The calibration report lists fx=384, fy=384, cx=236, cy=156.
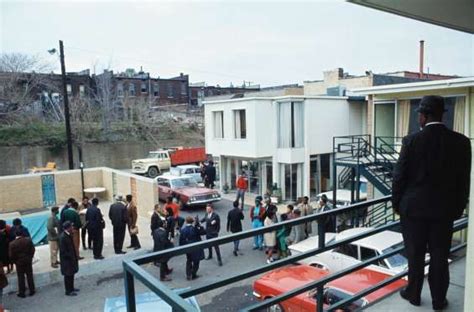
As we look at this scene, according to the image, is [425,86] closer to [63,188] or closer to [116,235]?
[116,235]

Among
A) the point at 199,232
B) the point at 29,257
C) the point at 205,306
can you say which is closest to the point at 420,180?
the point at 205,306

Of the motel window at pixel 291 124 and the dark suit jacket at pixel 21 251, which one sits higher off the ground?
the motel window at pixel 291 124

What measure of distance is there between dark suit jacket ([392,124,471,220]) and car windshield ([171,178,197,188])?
57.0 ft

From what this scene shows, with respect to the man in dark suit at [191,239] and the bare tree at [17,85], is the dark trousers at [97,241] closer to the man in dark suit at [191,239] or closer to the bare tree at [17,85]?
the man in dark suit at [191,239]

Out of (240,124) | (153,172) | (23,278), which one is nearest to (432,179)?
(23,278)

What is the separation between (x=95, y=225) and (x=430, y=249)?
31.6 ft

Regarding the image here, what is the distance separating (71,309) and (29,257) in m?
1.53

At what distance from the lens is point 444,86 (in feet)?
39.7

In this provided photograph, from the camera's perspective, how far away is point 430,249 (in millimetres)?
2783

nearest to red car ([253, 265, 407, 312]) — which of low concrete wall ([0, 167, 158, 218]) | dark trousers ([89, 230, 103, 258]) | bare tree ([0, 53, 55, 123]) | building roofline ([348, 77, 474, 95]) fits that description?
dark trousers ([89, 230, 103, 258])

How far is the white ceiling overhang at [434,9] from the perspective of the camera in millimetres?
2062

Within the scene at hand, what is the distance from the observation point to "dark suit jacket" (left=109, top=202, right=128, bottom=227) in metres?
10.8

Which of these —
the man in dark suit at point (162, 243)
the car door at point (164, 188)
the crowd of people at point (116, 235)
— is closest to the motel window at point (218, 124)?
the car door at point (164, 188)

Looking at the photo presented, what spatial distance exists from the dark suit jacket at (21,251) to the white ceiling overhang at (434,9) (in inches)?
346
